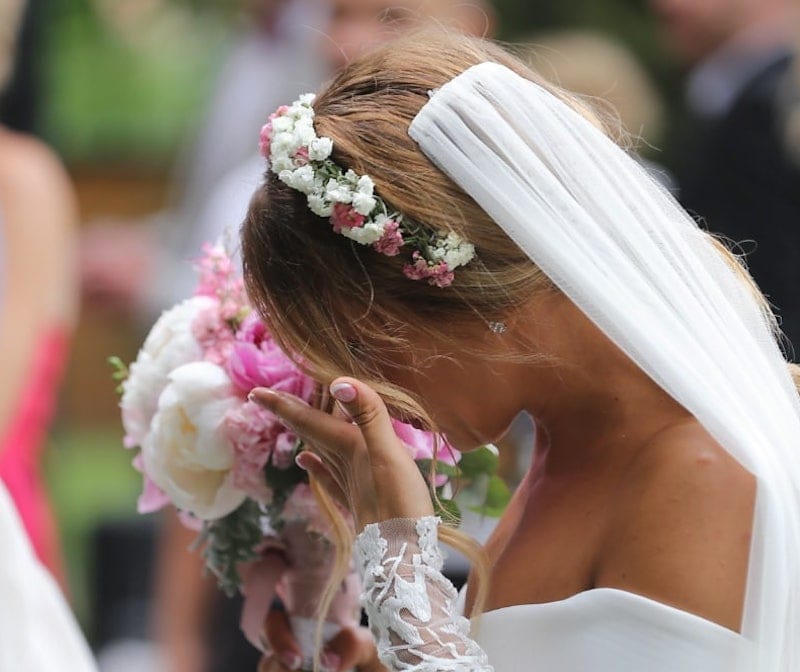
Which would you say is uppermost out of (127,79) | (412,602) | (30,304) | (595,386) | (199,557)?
(595,386)

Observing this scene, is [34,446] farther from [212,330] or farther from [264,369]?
[264,369]

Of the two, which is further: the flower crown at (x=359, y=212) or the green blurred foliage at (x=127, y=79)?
the green blurred foliage at (x=127, y=79)

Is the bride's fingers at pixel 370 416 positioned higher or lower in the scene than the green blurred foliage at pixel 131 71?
higher

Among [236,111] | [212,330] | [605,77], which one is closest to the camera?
[212,330]

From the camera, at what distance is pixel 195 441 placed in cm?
244

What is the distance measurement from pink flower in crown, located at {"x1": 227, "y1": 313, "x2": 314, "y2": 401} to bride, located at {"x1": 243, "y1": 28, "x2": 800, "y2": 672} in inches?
5.2

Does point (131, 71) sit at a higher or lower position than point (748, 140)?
lower

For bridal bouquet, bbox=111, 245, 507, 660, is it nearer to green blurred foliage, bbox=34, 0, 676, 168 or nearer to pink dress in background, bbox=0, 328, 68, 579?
pink dress in background, bbox=0, 328, 68, 579

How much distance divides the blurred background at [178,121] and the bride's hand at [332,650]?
64 cm

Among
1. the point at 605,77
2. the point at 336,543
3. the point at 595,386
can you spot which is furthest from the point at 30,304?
the point at 595,386

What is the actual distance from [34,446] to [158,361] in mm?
1906

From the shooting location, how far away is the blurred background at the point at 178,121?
4.63 metres

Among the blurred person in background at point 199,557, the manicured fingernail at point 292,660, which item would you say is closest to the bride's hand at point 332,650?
the manicured fingernail at point 292,660

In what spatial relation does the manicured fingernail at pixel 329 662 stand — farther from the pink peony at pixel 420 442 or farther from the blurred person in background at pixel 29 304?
the blurred person in background at pixel 29 304
